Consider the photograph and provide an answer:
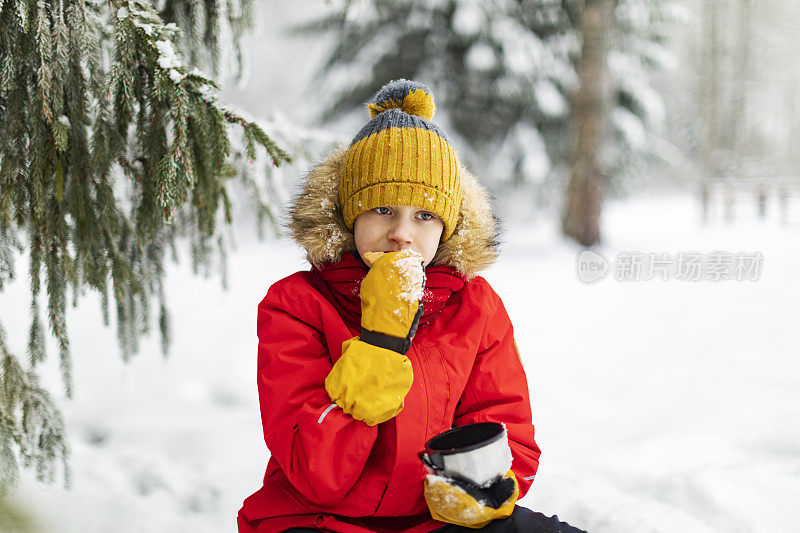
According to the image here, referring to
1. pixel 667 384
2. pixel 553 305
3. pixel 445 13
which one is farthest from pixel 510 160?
pixel 667 384

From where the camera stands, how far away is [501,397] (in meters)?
1.56

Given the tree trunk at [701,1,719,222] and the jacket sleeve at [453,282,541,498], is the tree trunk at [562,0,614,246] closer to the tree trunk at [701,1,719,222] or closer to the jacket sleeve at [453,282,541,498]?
the jacket sleeve at [453,282,541,498]

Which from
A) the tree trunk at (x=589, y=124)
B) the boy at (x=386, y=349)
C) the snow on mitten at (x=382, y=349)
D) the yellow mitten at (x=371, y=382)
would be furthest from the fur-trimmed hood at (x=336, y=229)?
the tree trunk at (x=589, y=124)

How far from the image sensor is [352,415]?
1.30 metres

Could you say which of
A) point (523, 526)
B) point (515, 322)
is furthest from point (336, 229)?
point (515, 322)

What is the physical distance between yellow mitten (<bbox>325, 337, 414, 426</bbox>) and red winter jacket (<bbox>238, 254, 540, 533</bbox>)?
0.15 ft

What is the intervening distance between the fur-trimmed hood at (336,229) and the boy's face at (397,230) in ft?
0.26

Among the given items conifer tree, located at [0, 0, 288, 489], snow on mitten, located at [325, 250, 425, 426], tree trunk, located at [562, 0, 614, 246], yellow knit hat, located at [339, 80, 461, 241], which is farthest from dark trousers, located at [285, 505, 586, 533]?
tree trunk, located at [562, 0, 614, 246]

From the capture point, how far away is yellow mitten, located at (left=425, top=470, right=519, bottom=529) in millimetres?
1308

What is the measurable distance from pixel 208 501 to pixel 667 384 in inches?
113

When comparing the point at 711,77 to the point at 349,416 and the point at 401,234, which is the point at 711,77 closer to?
the point at 401,234

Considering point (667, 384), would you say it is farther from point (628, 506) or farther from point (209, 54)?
point (209, 54)

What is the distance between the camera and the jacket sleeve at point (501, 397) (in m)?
1.51

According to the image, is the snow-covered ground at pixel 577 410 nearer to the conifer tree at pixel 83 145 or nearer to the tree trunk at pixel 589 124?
the conifer tree at pixel 83 145
